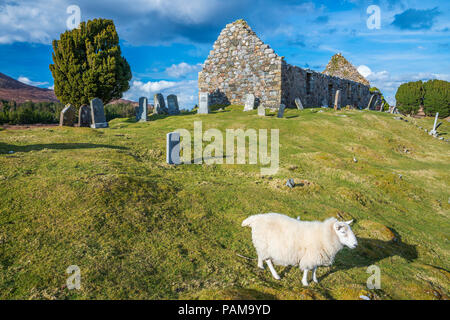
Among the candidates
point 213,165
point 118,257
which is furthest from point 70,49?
point 118,257

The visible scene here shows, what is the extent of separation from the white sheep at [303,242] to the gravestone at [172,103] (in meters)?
30.3

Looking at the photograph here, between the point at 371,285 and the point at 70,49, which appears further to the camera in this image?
the point at 70,49

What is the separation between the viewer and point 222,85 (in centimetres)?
3734

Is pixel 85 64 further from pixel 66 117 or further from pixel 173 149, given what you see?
Answer: pixel 173 149

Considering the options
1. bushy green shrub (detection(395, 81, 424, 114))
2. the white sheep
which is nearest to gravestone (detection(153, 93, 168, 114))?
the white sheep

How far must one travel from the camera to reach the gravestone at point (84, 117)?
23.5m

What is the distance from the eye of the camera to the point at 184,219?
873cm

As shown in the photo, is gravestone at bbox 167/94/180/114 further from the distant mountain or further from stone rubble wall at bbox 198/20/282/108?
the distant mountain

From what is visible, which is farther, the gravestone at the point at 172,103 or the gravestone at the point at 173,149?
the gravestone at the point at 172,103

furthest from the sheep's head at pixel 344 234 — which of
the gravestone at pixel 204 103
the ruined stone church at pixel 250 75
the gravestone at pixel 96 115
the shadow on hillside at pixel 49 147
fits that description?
the ruined stone church at pixel 250 75

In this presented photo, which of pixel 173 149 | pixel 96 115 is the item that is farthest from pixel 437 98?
pixel 96 115

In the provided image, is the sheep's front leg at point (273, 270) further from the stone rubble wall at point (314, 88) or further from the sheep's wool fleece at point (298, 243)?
the stone rubble wall at point (314, 88)
